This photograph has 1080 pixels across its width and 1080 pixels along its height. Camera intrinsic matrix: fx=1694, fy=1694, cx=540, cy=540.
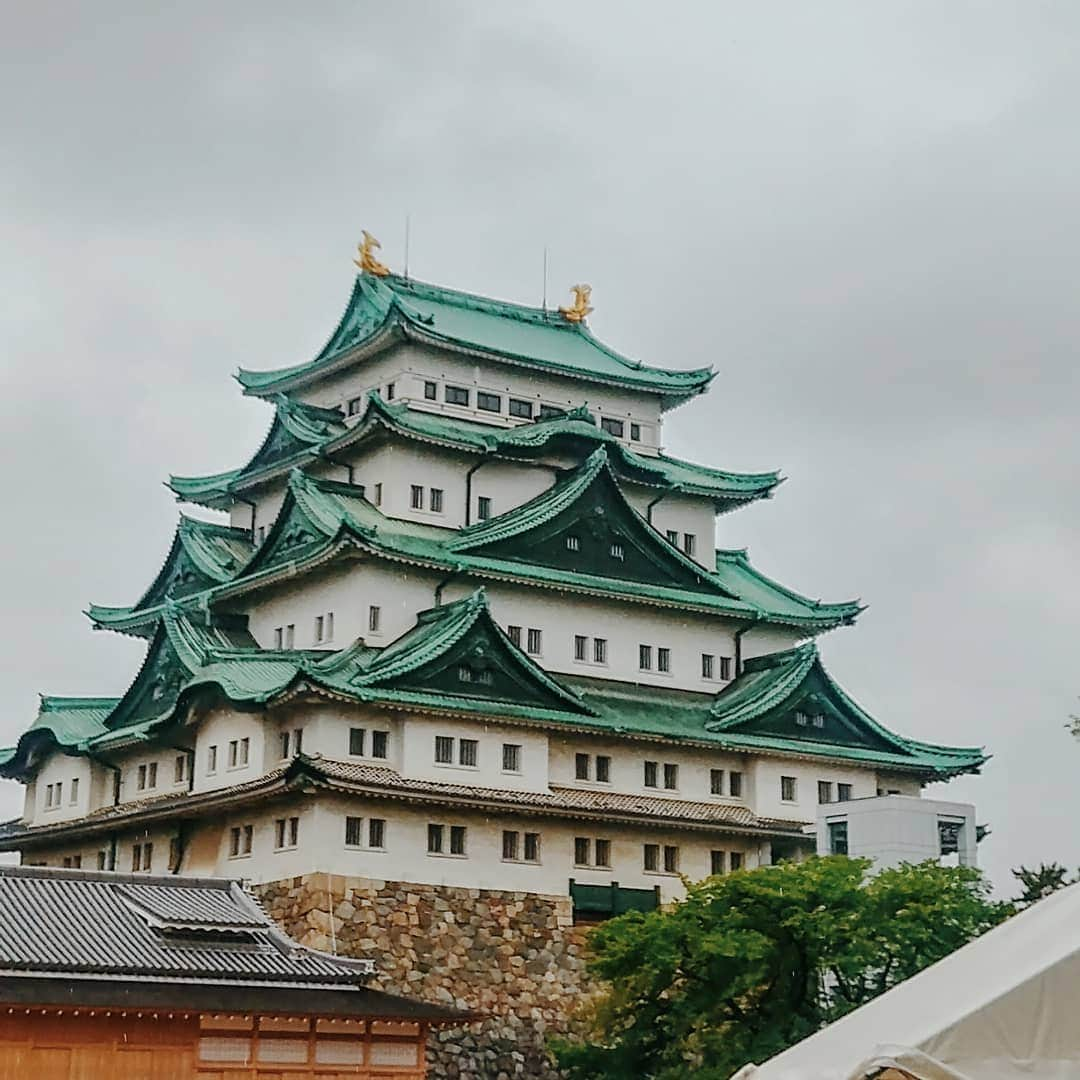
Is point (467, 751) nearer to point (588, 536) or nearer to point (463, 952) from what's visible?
point (463, 952)

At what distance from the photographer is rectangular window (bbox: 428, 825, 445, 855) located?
36344 mm

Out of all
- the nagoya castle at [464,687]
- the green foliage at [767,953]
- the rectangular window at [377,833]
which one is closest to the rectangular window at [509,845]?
the nagoya castle at [464,687]

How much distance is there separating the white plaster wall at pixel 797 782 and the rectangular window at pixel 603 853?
4.51 metres

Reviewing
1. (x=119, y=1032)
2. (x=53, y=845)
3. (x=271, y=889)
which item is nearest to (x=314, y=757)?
(x=271, y=889)

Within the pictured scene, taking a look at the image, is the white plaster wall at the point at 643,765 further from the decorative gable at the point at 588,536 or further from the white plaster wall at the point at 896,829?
the decorative gable at the point at 588,536

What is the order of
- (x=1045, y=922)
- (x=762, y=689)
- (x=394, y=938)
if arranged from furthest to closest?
(x=762, y=689) → (x=394, y=938) → (x=1045, y=922)

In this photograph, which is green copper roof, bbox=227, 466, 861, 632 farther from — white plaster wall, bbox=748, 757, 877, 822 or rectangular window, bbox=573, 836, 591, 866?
rectangular window, bbox=573, 836, 591, 866

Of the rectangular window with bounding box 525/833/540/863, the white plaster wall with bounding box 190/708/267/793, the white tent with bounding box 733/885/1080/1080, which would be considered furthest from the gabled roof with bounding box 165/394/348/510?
the white tent with bounding box 733/885/1080/1080

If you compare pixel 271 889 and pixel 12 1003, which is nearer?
pixel 12 1003

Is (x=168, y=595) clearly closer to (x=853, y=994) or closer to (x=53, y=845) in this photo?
(x=53, y=845)

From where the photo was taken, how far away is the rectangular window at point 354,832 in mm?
35312

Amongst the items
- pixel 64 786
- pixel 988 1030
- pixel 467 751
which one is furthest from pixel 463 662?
pixel 988 1030

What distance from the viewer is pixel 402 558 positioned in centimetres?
3897

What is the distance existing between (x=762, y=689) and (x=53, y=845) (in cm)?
1882
